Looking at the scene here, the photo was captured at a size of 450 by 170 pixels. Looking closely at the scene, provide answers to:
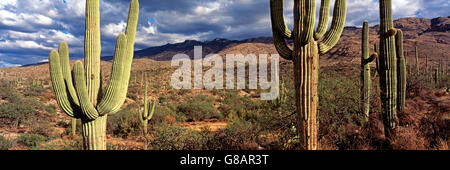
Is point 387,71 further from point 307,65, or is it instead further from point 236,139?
point 236,139

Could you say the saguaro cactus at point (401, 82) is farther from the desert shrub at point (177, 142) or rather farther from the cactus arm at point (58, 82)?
the cactus arm at point (58, 82)

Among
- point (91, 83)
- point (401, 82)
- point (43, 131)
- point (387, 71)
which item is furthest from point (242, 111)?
point (91, 83)

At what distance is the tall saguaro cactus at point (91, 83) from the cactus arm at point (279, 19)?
3.11m

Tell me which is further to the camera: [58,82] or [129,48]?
[129,48]

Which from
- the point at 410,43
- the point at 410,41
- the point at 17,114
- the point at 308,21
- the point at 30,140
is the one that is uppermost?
the point at 410,41

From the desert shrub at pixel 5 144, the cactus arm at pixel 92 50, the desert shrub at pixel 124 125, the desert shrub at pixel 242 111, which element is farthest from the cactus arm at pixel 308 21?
the desert shrub at pixel 5 144

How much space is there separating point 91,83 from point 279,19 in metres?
3.97

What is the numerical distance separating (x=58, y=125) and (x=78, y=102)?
371 inches

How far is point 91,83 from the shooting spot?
422 centimetres

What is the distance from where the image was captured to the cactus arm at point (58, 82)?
3994mm

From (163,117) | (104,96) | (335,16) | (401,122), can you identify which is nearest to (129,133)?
(163,117)
